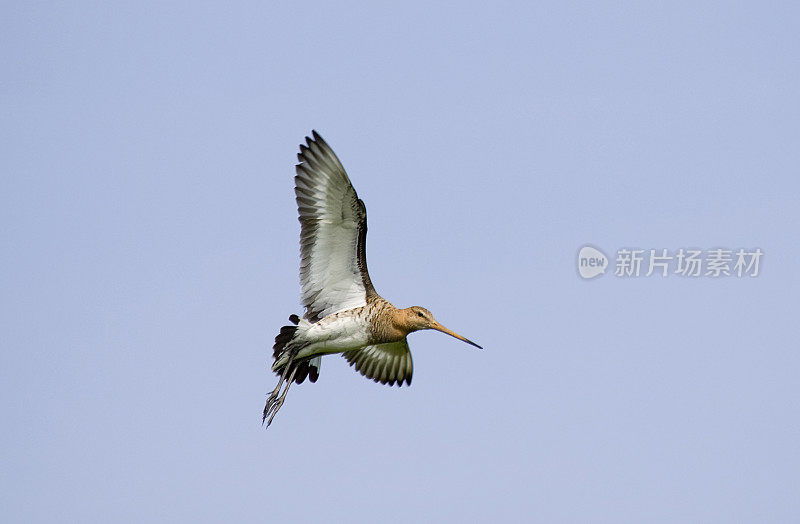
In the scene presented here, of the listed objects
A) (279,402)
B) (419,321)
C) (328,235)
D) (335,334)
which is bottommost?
(279,402)

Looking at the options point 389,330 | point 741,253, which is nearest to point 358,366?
point 389,330

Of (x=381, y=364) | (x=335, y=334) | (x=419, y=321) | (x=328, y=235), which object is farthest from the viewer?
(x=381, y=364)

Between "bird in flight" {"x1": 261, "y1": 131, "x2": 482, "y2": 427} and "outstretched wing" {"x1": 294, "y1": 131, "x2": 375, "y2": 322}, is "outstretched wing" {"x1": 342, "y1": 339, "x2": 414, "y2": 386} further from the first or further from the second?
"outstretched wing" {"x1": 294, "y1": 131, "x2": 375, "y2": 322}

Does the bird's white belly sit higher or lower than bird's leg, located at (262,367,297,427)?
higher

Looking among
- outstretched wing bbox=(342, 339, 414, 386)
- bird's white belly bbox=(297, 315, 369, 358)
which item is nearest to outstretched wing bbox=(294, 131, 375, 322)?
bird's white belly bbox=(297, 315, 369, 358)

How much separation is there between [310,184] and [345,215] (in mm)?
558

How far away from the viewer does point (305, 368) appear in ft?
48.6

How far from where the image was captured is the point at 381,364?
16.2 m

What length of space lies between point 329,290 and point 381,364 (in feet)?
6.66

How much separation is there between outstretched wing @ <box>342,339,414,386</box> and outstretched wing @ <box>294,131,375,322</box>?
5.47ft

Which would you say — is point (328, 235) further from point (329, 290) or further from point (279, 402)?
point (279, 402)

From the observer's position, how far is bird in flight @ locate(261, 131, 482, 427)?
13.9m

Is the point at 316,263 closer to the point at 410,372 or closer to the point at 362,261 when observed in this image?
the point at 362,261

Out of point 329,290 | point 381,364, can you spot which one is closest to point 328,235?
point 329,290
